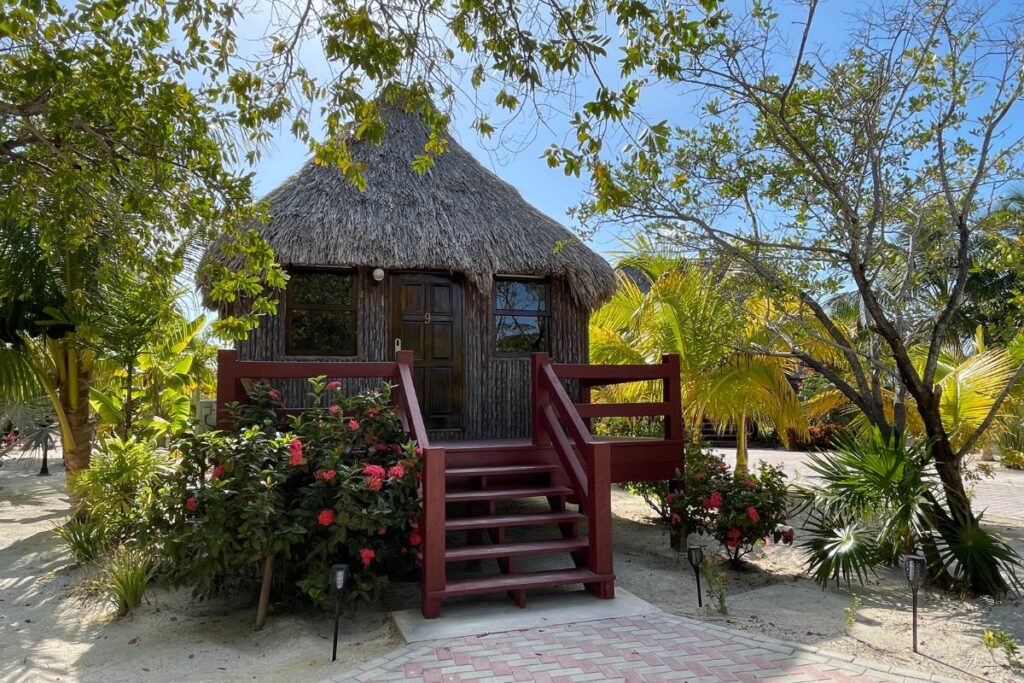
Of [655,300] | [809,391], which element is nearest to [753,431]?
[809,391]

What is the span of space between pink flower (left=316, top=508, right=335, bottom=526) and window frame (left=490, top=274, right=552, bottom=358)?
3.77 m

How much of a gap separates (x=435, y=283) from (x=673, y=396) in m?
3.15

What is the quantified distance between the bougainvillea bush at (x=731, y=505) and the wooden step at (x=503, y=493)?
67.1 inches

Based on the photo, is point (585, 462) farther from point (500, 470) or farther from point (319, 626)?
point (319, 626)

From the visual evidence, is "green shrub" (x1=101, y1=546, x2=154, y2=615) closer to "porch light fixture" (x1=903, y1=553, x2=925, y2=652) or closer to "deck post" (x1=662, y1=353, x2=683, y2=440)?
"deck post" (x1=662, y1=353, x2=683, y2=440)

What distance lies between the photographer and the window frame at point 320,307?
7.89 m

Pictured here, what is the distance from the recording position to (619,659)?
4.27 m

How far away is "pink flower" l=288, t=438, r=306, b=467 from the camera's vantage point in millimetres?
5089

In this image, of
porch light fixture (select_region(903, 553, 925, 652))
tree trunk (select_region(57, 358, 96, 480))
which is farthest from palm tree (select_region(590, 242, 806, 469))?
tree trunk (select_region(57, 358, 96, 480))

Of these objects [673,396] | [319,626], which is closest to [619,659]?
[319,626]

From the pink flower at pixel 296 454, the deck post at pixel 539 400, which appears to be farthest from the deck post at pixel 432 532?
the deck post at pixel 539 400

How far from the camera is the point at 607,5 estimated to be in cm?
448

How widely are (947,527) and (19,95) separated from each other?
28.3 feet

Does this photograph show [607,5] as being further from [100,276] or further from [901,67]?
[100,276]
